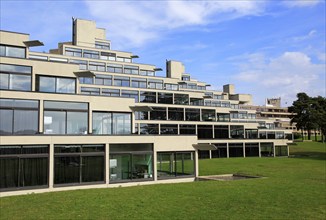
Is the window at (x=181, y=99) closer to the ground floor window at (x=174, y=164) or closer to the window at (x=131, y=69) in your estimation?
the window at (x=131, y=69)

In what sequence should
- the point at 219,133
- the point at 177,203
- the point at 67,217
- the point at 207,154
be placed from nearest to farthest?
the point at 67,217, the point at 177,203, the point at 207,154, the point at 219,133

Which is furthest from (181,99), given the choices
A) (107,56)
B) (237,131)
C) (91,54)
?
(91,54)

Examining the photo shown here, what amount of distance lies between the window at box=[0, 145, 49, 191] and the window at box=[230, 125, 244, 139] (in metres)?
48.0

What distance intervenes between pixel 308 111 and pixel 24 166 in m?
88.4

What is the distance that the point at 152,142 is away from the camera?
28219mm

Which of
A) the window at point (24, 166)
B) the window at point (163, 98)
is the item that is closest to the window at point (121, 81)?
the window at point (163, 98)

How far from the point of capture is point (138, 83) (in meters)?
63.2

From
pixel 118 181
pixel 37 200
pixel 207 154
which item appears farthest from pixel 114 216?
pixel 207 154

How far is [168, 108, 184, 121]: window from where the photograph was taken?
204 ft

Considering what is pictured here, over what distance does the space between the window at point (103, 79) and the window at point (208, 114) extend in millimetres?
17403

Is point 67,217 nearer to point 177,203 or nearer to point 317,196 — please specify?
point 177,203

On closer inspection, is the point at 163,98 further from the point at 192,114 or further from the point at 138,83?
the point at 192,114

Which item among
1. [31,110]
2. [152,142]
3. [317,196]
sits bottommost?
[317,196]

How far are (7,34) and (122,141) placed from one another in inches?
589
